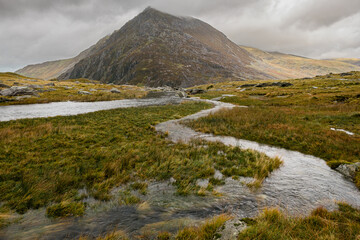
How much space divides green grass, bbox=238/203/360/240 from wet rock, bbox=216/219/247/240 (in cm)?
28

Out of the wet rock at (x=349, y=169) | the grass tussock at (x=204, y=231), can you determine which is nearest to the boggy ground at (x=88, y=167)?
the grass tussock at (x=204, y=231)

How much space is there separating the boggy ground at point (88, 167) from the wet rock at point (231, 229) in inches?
84.1

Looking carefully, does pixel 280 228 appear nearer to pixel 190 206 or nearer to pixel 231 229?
pixel 231 229

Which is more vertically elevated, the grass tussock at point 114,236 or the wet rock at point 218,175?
the grass tussock at point 114,236

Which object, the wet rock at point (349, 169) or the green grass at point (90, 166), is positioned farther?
the wet rock at point (349, 169)

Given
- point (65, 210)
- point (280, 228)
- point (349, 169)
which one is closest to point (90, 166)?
point (65, 210)

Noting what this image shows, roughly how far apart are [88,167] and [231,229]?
915 cm

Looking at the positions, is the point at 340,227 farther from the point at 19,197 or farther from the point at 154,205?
the point at 19,197

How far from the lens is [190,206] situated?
7590 millimetres

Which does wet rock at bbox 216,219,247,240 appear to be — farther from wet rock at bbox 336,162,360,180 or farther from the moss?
wet rock at bbox 336,162,360,180

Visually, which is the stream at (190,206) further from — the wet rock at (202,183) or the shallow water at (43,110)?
the shallow water at (43,110)

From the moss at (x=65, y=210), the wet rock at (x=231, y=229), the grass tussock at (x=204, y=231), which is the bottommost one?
the wet rock at (x=231, y=229)

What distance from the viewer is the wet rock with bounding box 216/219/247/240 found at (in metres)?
5.74

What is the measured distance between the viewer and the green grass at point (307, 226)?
18.1 ft
